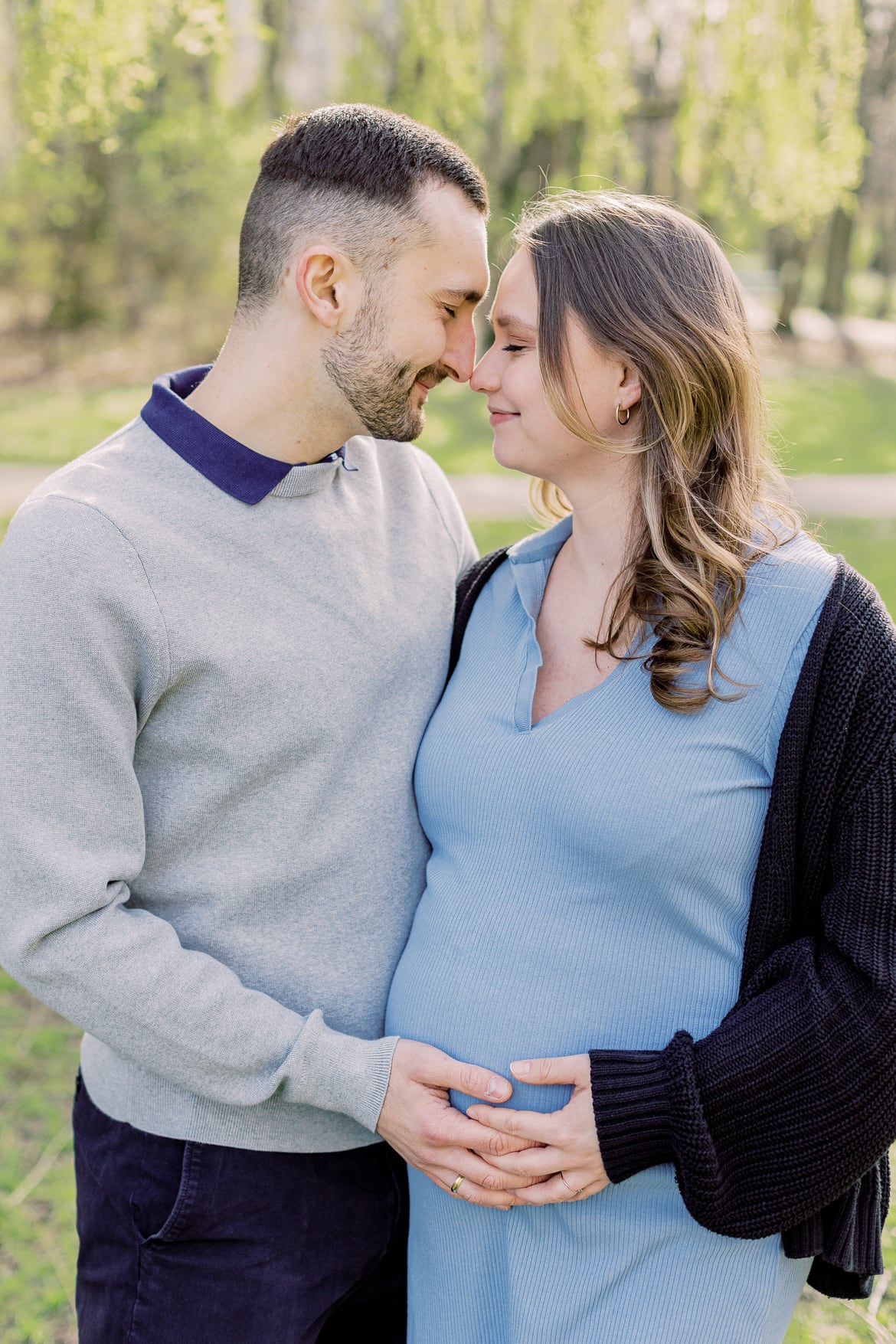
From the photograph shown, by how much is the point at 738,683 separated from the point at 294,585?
70cm

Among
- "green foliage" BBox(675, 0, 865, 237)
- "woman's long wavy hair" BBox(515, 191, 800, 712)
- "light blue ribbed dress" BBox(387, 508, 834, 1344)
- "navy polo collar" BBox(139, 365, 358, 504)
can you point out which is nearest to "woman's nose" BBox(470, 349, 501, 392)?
"woman's long wavy hair" BBox(515, 191, 800, 712)

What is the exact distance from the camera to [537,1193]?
5.52ft

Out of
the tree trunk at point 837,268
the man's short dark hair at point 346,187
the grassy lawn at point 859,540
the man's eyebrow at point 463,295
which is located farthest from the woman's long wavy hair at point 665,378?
the tree trunk at point 837,268

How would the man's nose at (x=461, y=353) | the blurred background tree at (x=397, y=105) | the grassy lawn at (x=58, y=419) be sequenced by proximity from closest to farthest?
1. the man's nose at (x=461, y=353)
2. the blurred background tree at (x=397, y=105)
3. the grassy lawn at (x=58, y=419)

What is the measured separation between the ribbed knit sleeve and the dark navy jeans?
0.52 feet

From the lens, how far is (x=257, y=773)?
71.4 inches

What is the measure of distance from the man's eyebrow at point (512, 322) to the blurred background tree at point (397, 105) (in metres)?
0.53

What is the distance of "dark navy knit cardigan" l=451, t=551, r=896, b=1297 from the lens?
1628 millimetres

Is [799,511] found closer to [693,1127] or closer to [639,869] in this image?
[639,869]

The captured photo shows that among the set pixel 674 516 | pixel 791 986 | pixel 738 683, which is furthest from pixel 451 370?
pixel 791 986

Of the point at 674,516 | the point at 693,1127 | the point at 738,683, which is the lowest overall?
the point at 693,1127

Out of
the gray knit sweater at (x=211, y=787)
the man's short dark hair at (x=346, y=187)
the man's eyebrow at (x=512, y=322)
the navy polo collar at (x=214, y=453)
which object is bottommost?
the gray knit sweater at (x=211, y=787)

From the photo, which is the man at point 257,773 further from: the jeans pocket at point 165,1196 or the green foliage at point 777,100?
the green foliage at point 777,100

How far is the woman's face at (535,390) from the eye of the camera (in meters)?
1.95
